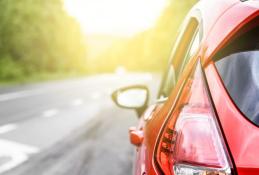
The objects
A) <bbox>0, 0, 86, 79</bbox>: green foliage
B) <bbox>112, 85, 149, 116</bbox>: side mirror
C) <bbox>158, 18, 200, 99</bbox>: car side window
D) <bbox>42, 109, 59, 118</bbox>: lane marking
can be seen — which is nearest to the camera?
<bbox>158, 18, 200, 99</bbox>: car side window

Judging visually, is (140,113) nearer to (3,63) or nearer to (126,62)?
(3,63)

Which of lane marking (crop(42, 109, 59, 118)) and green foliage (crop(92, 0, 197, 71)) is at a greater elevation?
green foliage (crop(92, 0, 197, 71))

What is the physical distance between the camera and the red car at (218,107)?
2.12 m

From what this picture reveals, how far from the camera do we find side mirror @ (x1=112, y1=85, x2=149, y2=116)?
4047mm

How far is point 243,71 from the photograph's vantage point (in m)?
2.24

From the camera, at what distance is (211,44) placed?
2.34 meters

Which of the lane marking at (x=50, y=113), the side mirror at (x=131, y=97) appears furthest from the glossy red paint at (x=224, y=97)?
the lane marking at (x=50, y=113)

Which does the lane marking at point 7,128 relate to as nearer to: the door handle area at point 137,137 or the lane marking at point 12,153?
the lane marking at point 12,153

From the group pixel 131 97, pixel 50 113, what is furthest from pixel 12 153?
pixel 50 113

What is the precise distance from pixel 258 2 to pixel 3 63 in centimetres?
A: 5960

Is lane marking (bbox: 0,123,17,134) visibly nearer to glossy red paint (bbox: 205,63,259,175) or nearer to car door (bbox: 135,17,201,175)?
car door (bbox: 135,17,201,175)

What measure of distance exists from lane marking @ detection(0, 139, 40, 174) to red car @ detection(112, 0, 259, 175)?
17.8ft

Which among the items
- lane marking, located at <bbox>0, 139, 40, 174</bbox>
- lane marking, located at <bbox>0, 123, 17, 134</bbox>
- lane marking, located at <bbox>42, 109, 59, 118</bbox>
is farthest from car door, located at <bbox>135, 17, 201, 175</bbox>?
lane marking, located at <bbox>42, 109, 59, 118</bbox>

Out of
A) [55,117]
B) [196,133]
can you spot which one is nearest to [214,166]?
[196,133]
